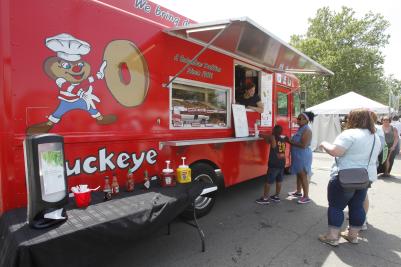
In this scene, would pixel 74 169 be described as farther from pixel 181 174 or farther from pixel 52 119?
pixel 181 174

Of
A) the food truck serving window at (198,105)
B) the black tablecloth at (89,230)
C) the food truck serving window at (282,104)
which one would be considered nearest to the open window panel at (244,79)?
the food truck serving window at (282,104)

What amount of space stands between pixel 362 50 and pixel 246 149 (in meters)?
26.9

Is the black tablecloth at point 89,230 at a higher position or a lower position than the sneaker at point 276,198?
higher

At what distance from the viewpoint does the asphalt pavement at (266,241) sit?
3.11 m

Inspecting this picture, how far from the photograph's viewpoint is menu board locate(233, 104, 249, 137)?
15.2 ft

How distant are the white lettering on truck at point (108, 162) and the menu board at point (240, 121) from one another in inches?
68.2

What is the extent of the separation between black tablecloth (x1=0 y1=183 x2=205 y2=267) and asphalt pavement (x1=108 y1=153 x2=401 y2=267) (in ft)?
0.60

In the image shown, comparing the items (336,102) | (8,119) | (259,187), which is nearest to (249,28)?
(8,119)

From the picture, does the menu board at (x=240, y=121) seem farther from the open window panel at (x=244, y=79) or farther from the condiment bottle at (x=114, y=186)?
the condiment bottle at (x=114, y=186)

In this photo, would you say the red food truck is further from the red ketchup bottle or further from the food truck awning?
the red ketchup bottle

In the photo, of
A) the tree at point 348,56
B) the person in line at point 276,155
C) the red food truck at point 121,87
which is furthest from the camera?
the tree at point 348,56

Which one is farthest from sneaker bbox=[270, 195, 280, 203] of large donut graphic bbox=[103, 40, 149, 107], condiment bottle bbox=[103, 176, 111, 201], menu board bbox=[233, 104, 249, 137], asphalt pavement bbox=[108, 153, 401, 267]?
condiment bottle bbox=[103, 176, 111, 201]

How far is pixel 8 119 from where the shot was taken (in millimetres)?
2268

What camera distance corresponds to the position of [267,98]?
18.6 feet
